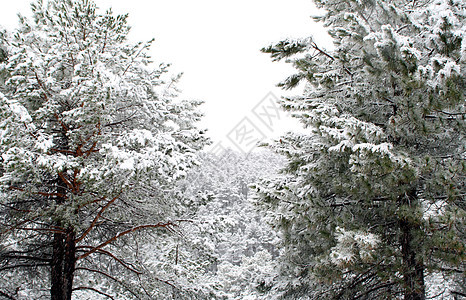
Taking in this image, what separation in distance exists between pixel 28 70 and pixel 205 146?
3.31m

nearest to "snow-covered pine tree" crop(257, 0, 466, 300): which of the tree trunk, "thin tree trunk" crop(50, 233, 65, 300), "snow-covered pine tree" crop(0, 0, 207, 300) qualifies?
the tree trunk

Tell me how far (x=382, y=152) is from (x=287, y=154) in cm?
190

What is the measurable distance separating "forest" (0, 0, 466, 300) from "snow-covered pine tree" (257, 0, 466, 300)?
2 cm

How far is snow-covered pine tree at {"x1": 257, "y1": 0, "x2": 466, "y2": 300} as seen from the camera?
12.5 ft

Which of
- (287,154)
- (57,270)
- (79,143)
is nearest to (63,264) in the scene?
(57,270)

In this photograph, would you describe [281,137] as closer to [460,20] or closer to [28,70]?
[460,20]

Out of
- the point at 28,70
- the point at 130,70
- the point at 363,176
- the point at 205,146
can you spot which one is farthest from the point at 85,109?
the point at 363,176

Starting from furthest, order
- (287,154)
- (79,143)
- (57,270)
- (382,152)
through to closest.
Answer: (287,154) < (57,270) < (79,143) < (382,152)

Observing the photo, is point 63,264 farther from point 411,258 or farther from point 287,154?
point 411,258

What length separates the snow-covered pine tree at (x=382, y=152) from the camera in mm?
3814

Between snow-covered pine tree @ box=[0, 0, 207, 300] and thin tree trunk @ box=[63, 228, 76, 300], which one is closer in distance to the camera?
snow-covered pine tree @ box=[0, 0, 207, 300]

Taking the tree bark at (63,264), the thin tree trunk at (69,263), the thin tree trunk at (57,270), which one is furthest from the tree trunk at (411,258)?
the thin tree trunk at (57,270)

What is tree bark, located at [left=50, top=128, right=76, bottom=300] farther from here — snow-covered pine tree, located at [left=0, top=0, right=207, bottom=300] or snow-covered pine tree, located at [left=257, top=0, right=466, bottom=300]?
snow-covered pine tree, located at [left=257, top=0, right=466, bottom=300]

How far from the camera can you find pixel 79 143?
4.80 metres
